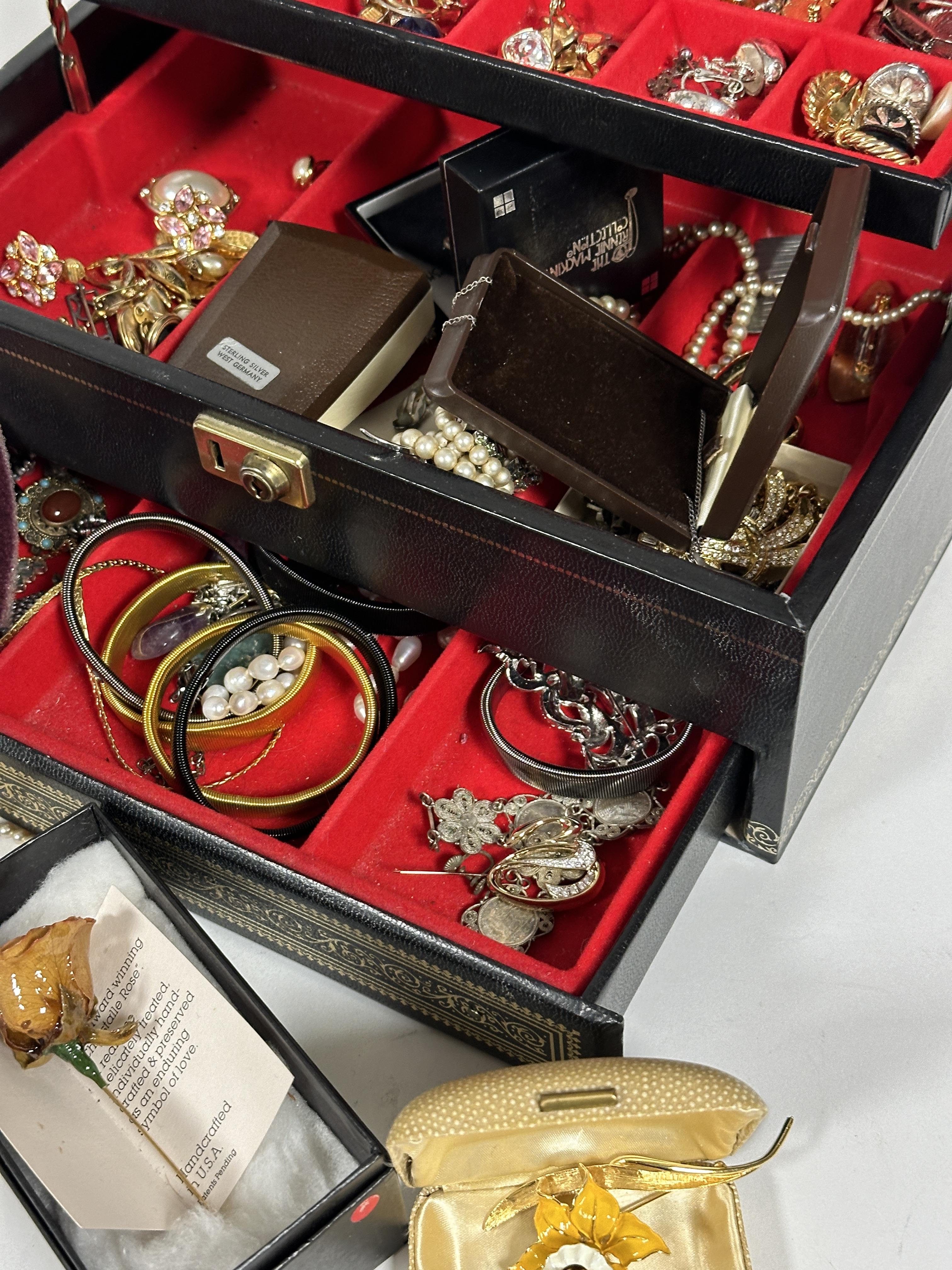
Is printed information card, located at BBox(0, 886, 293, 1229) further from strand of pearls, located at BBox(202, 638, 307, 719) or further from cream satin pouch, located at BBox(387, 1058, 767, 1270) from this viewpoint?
strand of pearls, located at BBox(202, 638, 307, 719)

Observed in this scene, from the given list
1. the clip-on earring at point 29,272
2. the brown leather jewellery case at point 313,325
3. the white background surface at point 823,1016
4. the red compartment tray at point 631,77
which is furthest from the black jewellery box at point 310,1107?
the red compartment tray at point 631,77

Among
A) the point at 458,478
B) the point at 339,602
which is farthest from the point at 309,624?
the point at 458,478

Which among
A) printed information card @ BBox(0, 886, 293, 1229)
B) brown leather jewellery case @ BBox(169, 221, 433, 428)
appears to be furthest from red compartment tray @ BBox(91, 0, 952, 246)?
printed information card @ BBox(0, 886, 293, 1229)

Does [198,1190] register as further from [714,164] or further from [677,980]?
[714,164]

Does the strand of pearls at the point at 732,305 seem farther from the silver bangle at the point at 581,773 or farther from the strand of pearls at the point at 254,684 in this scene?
the strand of pearls at the point at 254,684

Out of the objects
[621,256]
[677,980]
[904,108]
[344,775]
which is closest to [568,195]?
[621,256]

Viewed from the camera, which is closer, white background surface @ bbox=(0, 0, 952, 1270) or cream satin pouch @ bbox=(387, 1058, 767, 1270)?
cream satin pouch @ bbox=(387, 1058, 767, 1270)

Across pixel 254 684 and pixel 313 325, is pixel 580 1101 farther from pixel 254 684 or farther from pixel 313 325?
pixel 313 325

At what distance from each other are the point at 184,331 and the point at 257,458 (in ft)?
1.29

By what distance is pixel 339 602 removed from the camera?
175 centimetres

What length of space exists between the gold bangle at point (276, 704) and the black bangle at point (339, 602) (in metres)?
0.06

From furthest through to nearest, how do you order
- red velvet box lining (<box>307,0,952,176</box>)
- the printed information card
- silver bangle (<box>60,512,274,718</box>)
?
silver bangle (<box>60,512,274,718</box>), red velvet box lining (<box>307,0,952,176</box>), the printed information card

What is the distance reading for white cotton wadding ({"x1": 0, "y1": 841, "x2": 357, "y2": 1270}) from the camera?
1.27m

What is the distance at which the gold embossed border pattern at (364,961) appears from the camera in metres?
1.38
